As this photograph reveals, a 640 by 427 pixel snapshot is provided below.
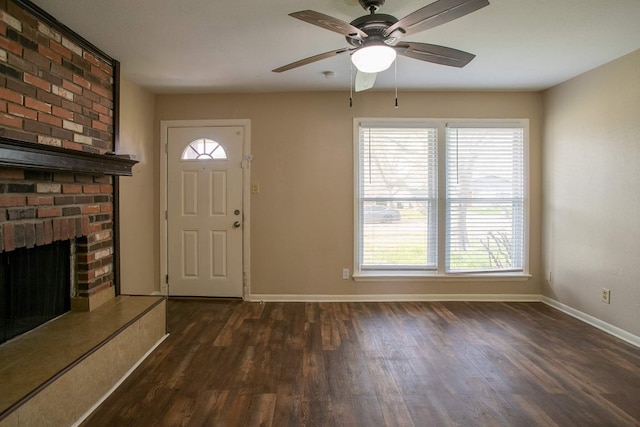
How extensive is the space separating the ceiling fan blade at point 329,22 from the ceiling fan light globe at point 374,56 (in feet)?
0.28

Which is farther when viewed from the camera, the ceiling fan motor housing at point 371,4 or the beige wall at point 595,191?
the beige wall at point 595,191

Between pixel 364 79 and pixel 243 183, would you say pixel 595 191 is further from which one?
pixel 243 183

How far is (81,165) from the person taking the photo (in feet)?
6.99

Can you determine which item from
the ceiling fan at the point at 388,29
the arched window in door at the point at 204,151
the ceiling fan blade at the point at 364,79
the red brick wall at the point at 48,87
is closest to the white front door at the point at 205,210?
the arched window in door at the point at 204,151

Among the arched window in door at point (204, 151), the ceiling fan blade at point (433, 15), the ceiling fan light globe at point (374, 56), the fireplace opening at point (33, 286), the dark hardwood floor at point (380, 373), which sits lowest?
the dark hardwood floor at point (380, 373)

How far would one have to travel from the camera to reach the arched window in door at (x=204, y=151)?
12.1 feet

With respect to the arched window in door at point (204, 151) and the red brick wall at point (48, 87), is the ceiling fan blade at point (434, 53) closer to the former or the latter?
the red brick wall at point (48, 87)

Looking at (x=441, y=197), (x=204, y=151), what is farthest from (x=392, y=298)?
(x=204, y=151)

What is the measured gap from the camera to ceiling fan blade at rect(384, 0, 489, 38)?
1440 millimetres

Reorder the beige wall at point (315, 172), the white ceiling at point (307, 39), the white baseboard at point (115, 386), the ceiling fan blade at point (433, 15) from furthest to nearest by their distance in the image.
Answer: the beige wall at point (315, 172)
the white ceiling at point (307, 39)
the white baseboard at point (115, 386)
the ceiling fan blade at point (433, 15)

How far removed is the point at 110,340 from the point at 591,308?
3.94m

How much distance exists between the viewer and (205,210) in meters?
3.71

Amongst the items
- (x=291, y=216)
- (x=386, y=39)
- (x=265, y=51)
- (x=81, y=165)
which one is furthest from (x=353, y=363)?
(x=265, y=51)

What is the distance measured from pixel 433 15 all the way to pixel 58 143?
2.41 m
